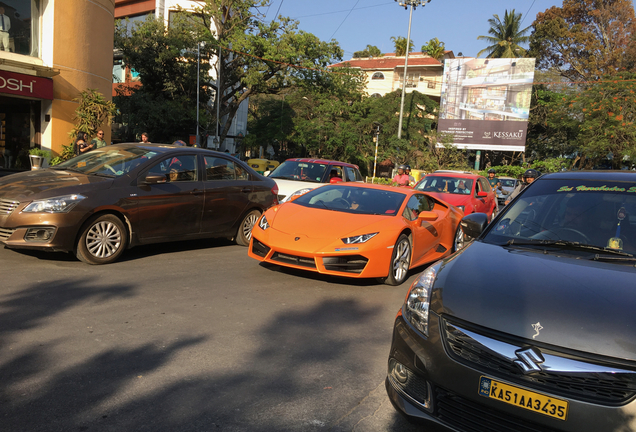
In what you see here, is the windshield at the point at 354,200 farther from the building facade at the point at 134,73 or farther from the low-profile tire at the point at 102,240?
the building facade at the point at 134,73

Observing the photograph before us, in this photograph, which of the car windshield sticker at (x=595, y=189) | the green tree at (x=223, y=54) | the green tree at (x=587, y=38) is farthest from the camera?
the green tree at (x=587, y=38)

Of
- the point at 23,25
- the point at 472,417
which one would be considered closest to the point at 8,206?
the point at 472,417

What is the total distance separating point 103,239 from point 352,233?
3218 mm

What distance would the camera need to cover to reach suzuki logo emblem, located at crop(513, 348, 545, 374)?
233cm

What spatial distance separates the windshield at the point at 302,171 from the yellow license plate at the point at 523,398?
1024 centimetres

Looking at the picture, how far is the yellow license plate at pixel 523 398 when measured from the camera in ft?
7.38

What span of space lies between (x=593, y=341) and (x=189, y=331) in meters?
3.11

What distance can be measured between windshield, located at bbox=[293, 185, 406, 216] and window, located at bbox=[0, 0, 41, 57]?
13.0 metres

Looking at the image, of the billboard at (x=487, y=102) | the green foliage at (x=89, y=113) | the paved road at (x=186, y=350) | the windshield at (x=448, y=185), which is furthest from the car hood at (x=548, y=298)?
the billboard at (x=487, y=102)

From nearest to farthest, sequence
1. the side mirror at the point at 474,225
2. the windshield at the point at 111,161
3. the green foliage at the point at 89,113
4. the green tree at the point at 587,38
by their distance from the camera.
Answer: the side mirror at the point at 474,225 → the windshield at the point at 111,161 → the green foliage at the point at 89,113 → the green tree at the point at 587,38

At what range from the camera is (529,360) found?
235cm

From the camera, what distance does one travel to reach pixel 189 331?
168 inches

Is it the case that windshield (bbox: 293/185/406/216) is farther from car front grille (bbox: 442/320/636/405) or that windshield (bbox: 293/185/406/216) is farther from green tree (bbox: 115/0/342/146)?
green tree (bbox: 115/0/342/146)

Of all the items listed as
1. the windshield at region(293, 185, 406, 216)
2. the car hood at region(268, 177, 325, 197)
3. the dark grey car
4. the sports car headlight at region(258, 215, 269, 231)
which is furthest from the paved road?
the car hood at region(268, 177, 325, 197)
